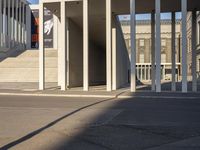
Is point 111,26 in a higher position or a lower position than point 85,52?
higher

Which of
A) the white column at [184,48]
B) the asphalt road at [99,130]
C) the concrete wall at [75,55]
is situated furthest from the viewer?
the concrete wall at [75,55]

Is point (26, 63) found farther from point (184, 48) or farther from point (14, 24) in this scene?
point (184, 48)

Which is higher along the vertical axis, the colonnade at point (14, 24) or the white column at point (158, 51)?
the colonnade at point (14, 24)

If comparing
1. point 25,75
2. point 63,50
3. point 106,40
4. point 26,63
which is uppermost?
point 106,40

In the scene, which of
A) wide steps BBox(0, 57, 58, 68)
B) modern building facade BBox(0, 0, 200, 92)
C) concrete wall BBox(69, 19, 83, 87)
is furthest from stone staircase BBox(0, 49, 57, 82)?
concrete wall BBox(69, 19, 83, 87)

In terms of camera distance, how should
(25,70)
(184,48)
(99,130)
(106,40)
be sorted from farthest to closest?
(25,70)
(106,40)
(184,48)
(99,130)

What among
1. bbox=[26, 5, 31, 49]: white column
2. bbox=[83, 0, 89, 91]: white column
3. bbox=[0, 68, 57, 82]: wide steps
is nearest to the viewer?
bbox=[83, 0, 89, 91]: white column

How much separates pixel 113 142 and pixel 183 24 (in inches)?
770

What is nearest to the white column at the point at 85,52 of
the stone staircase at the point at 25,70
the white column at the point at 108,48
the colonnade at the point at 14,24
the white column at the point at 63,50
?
the white column at the point at 108,48

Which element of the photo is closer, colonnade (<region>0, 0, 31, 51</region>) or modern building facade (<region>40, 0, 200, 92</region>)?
modern building facade (<region>40, 0, 200, 92</region>)

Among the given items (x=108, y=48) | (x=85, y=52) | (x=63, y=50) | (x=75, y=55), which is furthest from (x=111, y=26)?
(x=75, y=55)

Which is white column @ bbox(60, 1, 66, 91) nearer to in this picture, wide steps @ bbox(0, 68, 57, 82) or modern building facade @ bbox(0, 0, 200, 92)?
modern building facade @ bbox(0, 0, 200, 92)

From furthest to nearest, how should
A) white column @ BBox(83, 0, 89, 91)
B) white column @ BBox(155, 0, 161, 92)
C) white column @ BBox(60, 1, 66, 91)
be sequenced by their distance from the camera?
white column @ BBox(60, 1, 66, 91)
white column @ BBox(83, 0, 89, 91)
white column @ BBox(155, 0, 161, 92)

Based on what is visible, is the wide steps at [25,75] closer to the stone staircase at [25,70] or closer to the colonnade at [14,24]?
Result: the stone staircase at [25,70]
